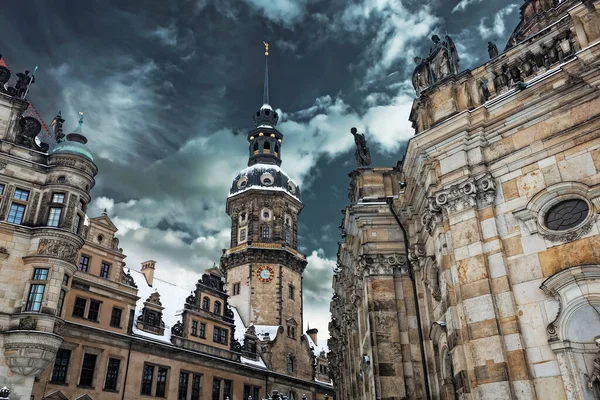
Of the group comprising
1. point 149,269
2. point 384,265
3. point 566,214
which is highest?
point 149,269

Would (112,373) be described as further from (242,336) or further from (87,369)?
(242,336)

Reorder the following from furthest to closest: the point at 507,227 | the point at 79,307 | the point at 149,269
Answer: the point at 149,269, the point at 79,307, the point at 507,227

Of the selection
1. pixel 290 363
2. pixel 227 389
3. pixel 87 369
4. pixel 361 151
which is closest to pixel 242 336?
pixel 290 363

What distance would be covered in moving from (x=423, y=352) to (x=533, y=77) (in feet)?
32.6

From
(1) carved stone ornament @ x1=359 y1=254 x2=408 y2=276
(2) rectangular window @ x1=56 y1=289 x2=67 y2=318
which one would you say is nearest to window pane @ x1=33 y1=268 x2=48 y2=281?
(2) rectangular window @ x1=56 y1=289 x2=67 y2=318

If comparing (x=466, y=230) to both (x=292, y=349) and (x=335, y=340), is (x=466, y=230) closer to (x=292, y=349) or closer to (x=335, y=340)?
(x=335, y=340)

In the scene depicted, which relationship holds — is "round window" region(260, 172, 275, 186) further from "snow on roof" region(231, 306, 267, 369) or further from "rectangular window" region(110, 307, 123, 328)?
"rectangular window" region(110, 307, 123, 328)

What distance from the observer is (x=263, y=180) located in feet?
214

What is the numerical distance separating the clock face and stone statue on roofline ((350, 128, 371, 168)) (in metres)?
37.7

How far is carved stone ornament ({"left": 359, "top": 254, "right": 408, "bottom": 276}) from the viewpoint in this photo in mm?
19828

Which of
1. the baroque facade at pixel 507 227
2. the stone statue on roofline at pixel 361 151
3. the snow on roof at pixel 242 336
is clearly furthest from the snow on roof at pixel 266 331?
the baroque facade at pixel 507 227

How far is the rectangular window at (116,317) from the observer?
3538 centimetres

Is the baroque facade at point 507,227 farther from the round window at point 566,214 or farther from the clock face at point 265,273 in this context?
the clock face at point 265,273

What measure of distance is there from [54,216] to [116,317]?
10150 mm
